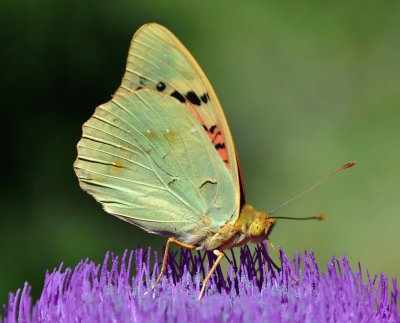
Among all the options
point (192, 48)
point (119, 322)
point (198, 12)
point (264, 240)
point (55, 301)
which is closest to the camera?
point (119, 322)

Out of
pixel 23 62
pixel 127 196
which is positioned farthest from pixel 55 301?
pixel 23 62

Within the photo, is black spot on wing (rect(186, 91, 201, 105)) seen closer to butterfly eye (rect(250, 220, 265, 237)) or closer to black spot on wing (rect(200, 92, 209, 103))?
black spot on wing (rect(200, 92, 209, 103))

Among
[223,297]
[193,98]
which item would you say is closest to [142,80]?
[193,98]

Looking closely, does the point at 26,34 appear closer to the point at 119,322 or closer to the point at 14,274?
the point at 14,274

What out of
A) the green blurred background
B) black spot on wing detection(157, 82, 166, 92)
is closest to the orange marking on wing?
black spot on wing detection(157, 82, 166, 92)

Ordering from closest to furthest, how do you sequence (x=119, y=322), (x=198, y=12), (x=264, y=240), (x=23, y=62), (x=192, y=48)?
(x=119, y=322) < (x=264, y=240) < (x=23, y=62) < (x=192, y=48) < (x=198, y=12)

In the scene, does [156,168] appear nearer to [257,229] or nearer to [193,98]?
[193,98]
